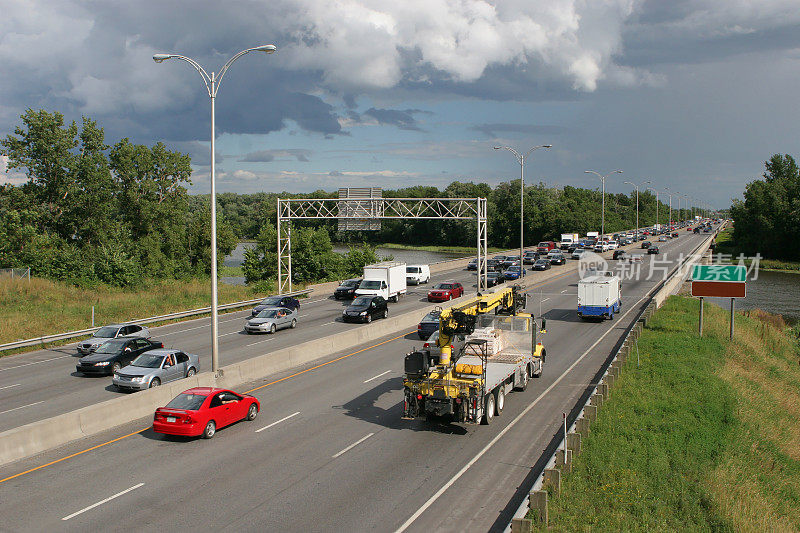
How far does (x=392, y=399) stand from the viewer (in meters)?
20.9

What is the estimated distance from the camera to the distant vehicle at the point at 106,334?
1102 inches

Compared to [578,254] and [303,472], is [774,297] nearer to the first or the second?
[578,254]

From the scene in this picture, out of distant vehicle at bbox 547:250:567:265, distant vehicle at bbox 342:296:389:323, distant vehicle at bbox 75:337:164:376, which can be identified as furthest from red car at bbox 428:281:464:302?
distant vehicle at bbox 547:250:567:265

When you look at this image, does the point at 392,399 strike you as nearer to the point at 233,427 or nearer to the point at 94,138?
the point at 233,427

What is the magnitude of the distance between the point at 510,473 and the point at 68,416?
38.8ft

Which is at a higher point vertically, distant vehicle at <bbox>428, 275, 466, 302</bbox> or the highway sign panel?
the highway sign panel

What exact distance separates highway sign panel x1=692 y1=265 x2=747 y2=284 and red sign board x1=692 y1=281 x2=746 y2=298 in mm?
223

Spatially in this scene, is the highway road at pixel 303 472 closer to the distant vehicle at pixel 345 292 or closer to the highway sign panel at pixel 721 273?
the highway sign panel at pixel 721 273

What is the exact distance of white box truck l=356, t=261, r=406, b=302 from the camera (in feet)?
150

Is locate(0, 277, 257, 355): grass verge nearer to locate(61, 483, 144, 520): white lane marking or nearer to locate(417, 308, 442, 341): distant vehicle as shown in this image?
locate(417, 308, 442, 341): distant vehicle

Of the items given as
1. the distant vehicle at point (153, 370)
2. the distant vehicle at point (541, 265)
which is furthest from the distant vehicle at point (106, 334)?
the distant vehicle at point (541, 265)

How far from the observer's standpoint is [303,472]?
14039 millimetres

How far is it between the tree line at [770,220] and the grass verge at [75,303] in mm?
95340

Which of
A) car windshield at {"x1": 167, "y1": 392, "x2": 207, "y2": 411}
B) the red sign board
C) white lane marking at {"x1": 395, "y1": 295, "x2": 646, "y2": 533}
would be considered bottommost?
white lane marking at {"x1": 395, "y1": 295, "x2": 646, "y2": 533}
